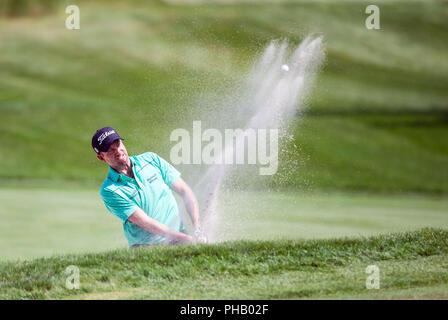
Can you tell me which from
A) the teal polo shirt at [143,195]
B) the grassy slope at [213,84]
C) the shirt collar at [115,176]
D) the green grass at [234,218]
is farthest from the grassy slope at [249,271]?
the grassy slope at [213,84]

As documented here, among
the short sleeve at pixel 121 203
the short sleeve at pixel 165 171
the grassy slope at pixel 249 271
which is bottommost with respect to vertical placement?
the grassy slope at pixel 249 271

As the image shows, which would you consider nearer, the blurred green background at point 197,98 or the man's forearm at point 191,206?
the man's forearm at point 191,206

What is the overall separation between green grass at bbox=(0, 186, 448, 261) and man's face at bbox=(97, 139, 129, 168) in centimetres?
152

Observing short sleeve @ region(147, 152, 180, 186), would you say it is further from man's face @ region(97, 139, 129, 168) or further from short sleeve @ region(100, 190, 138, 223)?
short sleeve @ region(100, 190, 138, 223)

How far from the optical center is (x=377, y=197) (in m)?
13.8

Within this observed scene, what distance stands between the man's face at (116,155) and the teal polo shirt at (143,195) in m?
0.08

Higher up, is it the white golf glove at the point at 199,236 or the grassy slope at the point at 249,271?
the white golf glove at the point at 199,236

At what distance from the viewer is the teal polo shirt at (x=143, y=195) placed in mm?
5578

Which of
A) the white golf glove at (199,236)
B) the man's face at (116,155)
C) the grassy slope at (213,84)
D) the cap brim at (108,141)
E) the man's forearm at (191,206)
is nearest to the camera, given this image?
the cap brim at (108,141)

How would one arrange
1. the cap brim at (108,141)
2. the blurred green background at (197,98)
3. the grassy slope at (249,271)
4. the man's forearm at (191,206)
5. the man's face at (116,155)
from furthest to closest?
the blurred green background at (197,98), the man's forearm at (191,206), the man's face at (116,155), the cap brim at (108,141), the grassy slope at (249,271)

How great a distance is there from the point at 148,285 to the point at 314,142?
52.8 ft

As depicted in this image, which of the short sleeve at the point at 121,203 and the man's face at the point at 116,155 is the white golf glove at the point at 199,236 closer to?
the short sleeve at the point at 121,203
